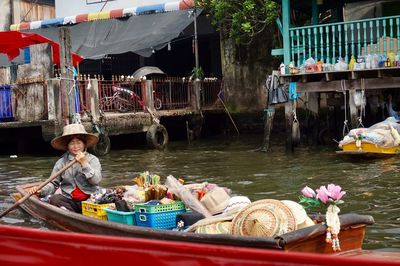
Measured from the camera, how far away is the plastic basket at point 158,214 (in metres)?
5.49

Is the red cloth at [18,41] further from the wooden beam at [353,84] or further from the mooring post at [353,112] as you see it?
the mooring post at [353,112]

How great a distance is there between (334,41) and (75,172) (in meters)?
8.15

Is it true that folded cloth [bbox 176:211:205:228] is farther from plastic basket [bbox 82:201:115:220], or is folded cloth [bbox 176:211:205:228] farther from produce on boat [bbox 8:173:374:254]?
plastic basket [bbox 82:201:115:220]

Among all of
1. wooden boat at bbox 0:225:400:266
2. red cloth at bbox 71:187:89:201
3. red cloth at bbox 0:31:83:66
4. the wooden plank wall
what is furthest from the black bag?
wooden boat at bbox 0:225:400:266

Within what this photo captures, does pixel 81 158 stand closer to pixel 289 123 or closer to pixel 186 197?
pixel 186 197

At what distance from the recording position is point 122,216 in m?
5.77

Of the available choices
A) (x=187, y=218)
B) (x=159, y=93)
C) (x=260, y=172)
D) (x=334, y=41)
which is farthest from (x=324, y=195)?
(x=159, y=93)

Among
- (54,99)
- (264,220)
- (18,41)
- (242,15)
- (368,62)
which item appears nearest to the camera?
(264,220)

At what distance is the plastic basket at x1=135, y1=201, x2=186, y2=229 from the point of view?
5.49 metres

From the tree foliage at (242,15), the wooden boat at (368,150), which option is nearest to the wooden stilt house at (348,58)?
the wooden boat at (368,150)

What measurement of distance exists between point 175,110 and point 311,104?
14.3ft

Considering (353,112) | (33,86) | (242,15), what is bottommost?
(353,112)

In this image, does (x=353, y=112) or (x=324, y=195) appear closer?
(x=324, y=195)

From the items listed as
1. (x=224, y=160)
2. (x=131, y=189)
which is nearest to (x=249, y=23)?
(x=224, y=160)
